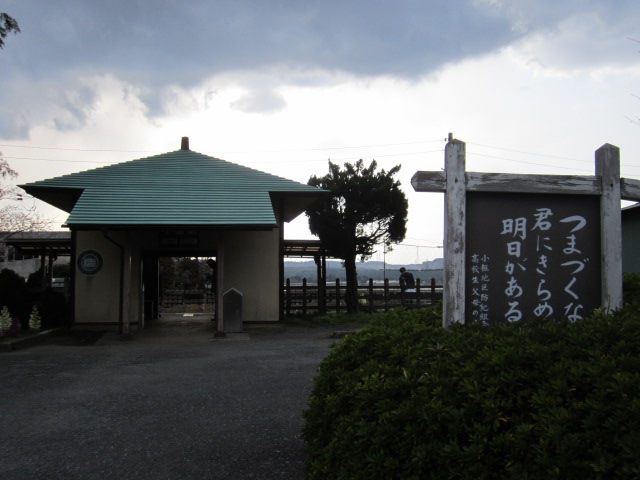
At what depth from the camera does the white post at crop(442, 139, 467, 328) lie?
414 cm

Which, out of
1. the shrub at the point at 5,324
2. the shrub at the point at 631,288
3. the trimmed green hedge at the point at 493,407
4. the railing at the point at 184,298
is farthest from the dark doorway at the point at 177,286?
the trimmed green hedge at the point at 493,407

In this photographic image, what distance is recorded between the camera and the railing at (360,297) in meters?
20.4

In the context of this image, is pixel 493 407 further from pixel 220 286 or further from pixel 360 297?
pixel 360 297

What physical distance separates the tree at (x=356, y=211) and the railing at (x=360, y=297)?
115 cm

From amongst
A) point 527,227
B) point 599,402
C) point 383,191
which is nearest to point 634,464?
point 599,402

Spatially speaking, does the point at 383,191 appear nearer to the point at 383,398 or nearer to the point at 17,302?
the point at 17,302

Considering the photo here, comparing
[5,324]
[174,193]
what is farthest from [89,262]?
[5,324]

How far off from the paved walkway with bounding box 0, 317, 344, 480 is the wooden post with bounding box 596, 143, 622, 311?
273 centimetres

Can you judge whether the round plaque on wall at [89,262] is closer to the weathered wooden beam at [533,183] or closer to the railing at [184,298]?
the weathered wooden beam at [533,183]

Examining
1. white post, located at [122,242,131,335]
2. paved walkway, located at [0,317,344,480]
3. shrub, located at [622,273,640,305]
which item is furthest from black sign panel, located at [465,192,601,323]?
white post, located at [122,242,131,335]

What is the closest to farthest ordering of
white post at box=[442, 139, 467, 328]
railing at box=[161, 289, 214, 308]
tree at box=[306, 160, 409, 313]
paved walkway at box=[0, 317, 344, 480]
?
white post at box=[442, 139, 467, 328], paved walkway at box=[0, 317, 344, 480], tree at box=[306, 160, 409, 313], railing at box=[161, 289, 214, 308]

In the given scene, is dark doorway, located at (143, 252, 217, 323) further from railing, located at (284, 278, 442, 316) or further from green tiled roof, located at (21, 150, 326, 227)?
railing, located at (284, 278, 442, 316)

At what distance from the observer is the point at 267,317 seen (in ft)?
53.8

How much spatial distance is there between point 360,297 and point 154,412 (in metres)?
15.7
